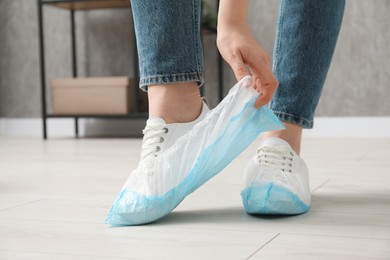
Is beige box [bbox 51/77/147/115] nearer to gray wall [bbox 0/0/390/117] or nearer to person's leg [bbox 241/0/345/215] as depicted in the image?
gray wall [bbox 0/0/390/117]

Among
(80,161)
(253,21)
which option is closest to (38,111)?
(253,21)

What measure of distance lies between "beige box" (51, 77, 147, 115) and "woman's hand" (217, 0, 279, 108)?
6.43ft

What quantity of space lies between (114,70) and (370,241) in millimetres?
2495

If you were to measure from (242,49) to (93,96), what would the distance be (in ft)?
6.81

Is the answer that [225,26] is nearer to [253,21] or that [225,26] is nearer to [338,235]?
[338,235]

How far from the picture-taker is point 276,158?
0.92 metres

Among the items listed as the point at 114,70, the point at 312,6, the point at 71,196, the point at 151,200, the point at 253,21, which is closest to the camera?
the point at 151,200

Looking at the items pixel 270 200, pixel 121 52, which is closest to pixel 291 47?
pixel 270 200

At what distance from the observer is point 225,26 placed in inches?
33.2

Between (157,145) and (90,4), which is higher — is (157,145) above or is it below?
below

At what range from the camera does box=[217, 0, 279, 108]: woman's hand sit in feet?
2.71

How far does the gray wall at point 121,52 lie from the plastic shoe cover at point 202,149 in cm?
197

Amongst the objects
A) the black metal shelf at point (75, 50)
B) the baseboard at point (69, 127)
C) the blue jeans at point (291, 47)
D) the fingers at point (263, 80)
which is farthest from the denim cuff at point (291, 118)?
the baseboard at point (69, 127)

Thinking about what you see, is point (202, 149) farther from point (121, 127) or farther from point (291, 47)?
point (121, 127)
